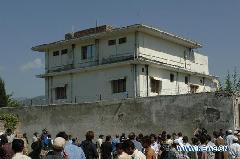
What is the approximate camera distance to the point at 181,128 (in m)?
28.2

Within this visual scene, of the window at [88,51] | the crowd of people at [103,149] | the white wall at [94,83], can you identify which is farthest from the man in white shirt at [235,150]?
the window at [88,51]

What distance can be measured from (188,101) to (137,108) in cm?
391

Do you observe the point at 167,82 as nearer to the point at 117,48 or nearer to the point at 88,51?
the point at 117,48

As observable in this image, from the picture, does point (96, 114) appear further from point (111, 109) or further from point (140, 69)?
point (140, 69)

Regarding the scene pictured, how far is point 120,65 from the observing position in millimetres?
39250

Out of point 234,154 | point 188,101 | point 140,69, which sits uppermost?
point 140,69

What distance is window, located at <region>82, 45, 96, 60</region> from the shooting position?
41969 millimetres

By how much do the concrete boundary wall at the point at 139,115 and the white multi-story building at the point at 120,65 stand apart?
19.0 ft

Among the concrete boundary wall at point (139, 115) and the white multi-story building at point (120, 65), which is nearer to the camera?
the concrete boundary wall at point (139, 115)

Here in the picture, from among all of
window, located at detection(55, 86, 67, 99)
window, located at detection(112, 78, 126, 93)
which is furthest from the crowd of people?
window, located at detection(55, 86, 67, 99)

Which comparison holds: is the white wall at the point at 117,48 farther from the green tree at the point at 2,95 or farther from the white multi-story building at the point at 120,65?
the green tree at the point at 2,95

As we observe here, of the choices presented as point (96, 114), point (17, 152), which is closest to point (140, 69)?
point (96, 114)

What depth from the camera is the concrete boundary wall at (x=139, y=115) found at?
2662cm

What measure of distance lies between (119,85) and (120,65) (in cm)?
184
